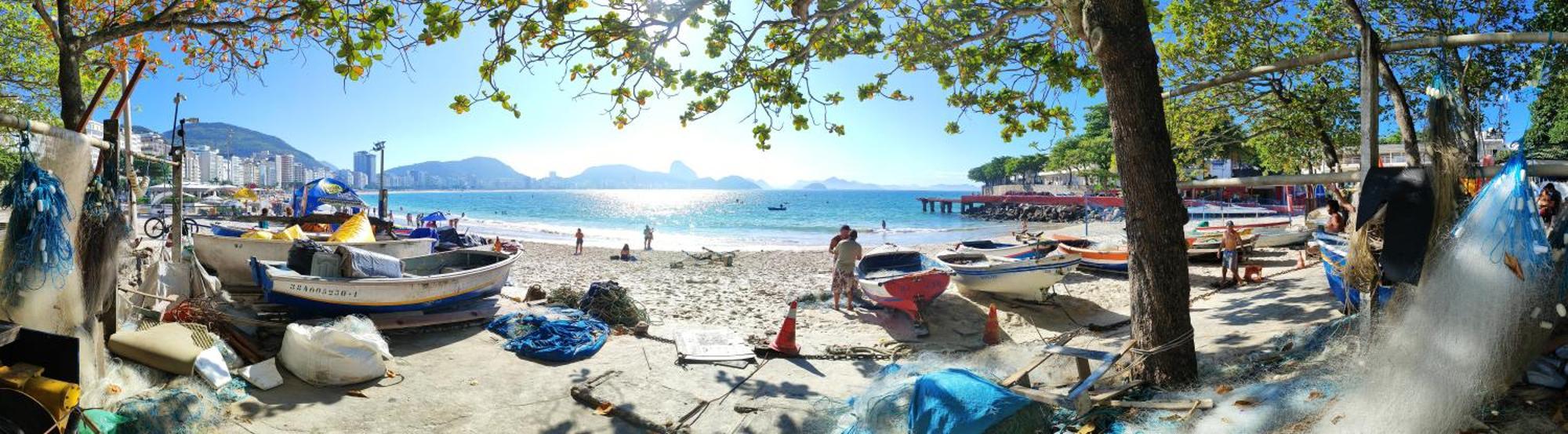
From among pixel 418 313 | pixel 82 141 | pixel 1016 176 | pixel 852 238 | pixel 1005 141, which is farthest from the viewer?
pixel 1016 176

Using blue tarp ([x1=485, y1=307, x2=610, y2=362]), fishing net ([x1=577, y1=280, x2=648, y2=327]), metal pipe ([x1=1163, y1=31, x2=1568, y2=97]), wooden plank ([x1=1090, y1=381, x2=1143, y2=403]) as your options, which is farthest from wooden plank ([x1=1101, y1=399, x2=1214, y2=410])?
fishing net ([x1=577, y1=280, x2=648, y2=327])

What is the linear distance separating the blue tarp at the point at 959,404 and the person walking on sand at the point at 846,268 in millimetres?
6892

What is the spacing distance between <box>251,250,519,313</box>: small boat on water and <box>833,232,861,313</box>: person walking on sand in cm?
515

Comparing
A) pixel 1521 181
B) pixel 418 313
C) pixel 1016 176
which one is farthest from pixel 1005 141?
pixel 1016 176

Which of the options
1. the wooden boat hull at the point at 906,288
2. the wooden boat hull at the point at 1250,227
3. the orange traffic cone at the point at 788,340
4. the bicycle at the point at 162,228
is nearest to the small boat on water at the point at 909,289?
the wooden boat hull at the point at 906,288

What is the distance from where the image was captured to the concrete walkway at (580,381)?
4871 mm

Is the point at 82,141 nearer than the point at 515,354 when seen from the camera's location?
Yes

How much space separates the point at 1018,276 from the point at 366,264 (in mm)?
8980

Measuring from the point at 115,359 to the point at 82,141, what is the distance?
1675 mm

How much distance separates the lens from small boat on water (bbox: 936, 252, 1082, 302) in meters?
10.2

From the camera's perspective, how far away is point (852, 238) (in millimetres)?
11062

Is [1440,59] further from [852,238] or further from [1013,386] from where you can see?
[852,238]

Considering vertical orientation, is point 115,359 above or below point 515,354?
above

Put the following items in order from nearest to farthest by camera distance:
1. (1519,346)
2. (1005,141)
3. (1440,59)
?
(1519,346), (1440,59), (1005,141)
